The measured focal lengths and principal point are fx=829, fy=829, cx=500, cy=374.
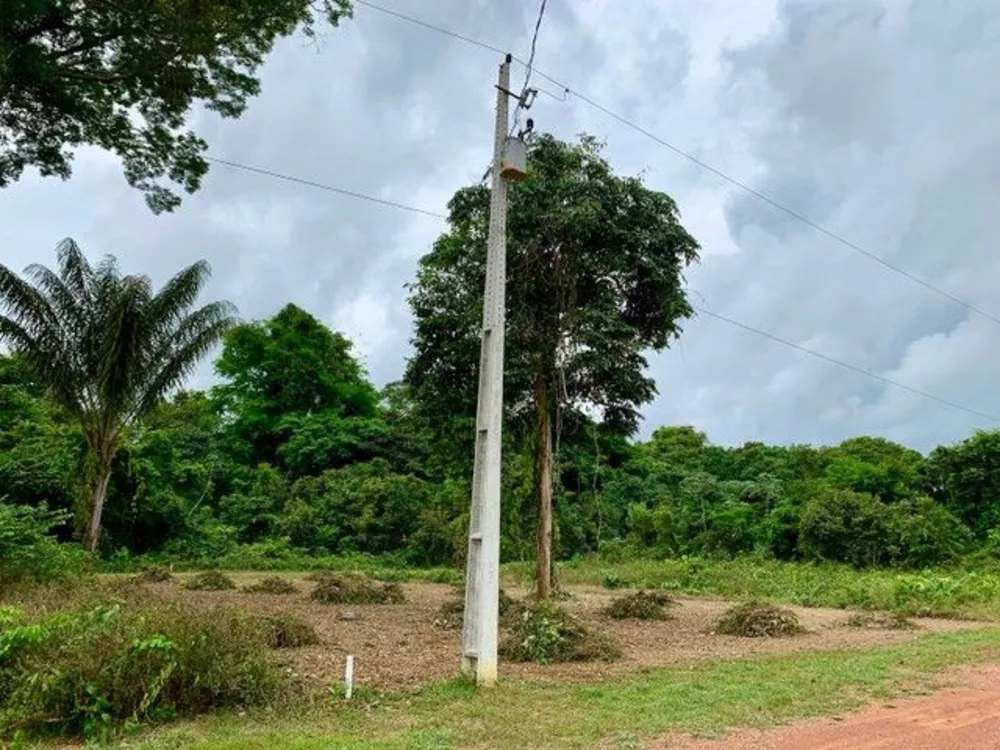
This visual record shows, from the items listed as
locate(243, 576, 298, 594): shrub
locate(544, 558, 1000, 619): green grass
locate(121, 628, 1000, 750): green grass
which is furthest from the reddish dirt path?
locate(243, 576, 298, 594): shrub

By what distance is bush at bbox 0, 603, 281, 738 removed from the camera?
17.9 ft

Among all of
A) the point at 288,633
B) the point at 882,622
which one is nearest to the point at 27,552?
the point at 288,633

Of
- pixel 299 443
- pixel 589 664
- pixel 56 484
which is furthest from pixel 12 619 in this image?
pixel 299 443

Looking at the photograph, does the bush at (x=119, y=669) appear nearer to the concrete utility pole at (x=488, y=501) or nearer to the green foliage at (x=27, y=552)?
the concrete utility pole at (x=488, y=501)

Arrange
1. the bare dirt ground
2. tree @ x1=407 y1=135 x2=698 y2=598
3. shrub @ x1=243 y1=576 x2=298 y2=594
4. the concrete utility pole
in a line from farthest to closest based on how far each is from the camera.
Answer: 1. shrub @ x1=243 y1=576 x2=298 y2=594
2. tree @ x1=407 y1=135 x2=698 y2=598
3. the bare dirt ground
4. the concrete utility pole

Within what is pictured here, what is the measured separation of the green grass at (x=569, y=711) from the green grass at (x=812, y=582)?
853 centimetres

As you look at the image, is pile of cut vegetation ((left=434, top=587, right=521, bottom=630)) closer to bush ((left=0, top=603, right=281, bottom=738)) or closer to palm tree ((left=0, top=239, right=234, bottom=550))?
bush ((left=0, top=603, right=281, bottom=738))

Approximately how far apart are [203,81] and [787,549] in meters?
23.3

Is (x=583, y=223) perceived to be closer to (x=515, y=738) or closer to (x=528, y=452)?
(x=528, y=452)

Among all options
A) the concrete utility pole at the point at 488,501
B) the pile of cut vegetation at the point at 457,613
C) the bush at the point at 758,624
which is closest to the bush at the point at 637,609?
the bush at the point at 758,624

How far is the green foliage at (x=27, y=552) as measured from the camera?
11.1 meters

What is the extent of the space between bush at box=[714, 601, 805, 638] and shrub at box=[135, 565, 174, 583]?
11.0 meters

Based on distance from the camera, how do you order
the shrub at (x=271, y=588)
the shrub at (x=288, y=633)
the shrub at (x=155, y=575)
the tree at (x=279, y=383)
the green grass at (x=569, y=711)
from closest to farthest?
the green grass at (x=569, y=711), the shrub at (x=288, y=633), the shrub at (x=271, y=588), the shrub at (x=155, y=575), the tree at (x=279, y=383)

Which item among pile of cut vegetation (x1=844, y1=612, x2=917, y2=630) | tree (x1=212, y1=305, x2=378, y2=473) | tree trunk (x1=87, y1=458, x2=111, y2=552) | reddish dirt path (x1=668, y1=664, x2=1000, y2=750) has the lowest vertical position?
reddish dirt path (x1=668, y1=664, x2=1000, y2=750)
